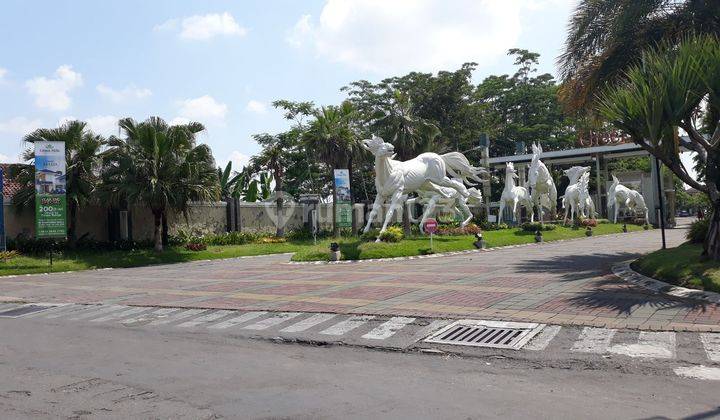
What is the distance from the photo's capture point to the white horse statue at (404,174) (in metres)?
23.5

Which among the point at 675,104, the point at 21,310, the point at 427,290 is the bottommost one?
the point at 21,310

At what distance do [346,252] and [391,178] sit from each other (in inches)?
148

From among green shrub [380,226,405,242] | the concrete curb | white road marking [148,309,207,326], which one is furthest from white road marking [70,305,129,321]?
green shrub [380,226,405,242]

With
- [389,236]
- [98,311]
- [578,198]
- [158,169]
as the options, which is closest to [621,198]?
[578,198]

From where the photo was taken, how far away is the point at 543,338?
796cm

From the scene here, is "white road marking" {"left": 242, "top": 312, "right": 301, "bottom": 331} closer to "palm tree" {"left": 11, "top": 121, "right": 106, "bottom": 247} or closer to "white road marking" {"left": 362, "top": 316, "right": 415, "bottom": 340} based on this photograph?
"white road marking" {"left": 362, "top": 316, "right": 415, "bottom": 340}

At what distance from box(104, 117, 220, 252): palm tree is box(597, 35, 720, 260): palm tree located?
64.9 feet

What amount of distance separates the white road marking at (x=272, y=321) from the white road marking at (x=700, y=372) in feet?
19.5

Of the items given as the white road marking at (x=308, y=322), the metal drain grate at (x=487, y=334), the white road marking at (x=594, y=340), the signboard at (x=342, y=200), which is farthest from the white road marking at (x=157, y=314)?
the signboard at (x=342, y=200)

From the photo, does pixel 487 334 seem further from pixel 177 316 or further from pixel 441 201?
pixel 441 201

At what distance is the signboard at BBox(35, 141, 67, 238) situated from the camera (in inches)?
915

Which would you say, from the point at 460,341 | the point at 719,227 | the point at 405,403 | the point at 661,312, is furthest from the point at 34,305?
the point at 719,227

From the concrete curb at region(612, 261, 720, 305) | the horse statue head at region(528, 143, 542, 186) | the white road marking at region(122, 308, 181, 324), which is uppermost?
the horse statue head at region(528, 143, 542, 186)

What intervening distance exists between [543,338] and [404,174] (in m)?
16.9
